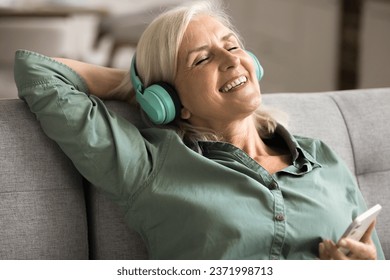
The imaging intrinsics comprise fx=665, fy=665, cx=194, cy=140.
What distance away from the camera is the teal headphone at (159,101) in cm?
159

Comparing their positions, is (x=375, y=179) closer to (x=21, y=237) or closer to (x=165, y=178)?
(x=165, y=178)

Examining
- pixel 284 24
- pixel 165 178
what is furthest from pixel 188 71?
pixel 284 24

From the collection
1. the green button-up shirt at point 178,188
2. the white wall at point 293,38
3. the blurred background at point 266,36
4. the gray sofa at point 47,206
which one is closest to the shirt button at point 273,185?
the green button-up shirt at point 178,188

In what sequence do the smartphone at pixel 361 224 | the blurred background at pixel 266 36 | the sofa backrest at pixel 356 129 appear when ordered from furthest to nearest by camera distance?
the blurred background at pixel 266 36 < the sofa backrest at pixel 356 129 < the smartphone at pixel 361 224

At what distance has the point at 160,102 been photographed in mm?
1585

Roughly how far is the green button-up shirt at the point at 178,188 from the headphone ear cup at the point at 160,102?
41mm

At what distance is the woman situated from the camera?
1480 mm

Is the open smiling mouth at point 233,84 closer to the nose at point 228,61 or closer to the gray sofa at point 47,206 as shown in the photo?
the nose at point 228,61

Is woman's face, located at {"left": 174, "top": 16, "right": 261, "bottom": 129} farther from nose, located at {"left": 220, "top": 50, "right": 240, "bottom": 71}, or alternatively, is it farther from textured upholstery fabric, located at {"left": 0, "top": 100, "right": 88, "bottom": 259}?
textured upholstery fabric, located at {"left": 0, "top": 100, "right": 88, "bottom": 259}

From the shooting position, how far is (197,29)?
1652mm

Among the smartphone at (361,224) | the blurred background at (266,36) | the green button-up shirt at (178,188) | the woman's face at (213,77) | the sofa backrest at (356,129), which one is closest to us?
the smartphone at (361,224)

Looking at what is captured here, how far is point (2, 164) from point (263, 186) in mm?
606

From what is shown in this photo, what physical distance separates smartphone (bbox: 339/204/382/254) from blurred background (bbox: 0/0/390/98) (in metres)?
2.67

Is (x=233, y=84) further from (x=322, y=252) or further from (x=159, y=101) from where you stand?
(x=322, y=252)
